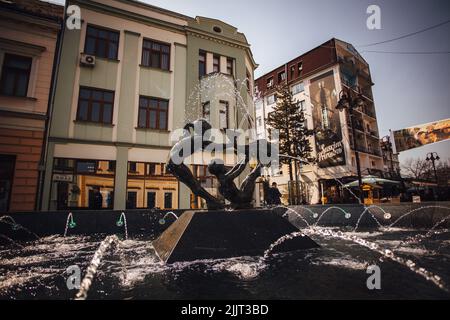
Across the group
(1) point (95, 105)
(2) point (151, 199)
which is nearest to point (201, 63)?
(1) point (95, 105)

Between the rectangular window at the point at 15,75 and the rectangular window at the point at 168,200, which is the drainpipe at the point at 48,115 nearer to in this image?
the rectangular window at the point at 15,75

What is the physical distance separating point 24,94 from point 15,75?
1090 millimetres

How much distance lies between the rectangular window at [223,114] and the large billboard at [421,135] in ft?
84.0

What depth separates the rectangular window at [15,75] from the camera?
11.9m

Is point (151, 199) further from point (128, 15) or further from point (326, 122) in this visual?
point (326, 122)

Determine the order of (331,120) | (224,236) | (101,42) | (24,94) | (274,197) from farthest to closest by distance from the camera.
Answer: (331,120)
(101,42)
(24,94)
(274,197)
(224,236)

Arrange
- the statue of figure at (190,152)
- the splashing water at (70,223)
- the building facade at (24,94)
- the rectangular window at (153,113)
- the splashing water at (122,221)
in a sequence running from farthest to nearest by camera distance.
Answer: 1. the rectangular window at (153,113)
2. the building facade at (24,94)
3. the splashing water at (122,221)
4. the splashing water at (70,223)
5. the statue of figure at (190,152)

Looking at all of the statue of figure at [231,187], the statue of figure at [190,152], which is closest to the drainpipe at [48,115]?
the statue of figure at [190,152]

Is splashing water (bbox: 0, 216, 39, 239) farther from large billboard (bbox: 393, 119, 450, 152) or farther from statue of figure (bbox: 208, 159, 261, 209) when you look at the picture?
large billboard (bbox: 393, 119, 450, 152)

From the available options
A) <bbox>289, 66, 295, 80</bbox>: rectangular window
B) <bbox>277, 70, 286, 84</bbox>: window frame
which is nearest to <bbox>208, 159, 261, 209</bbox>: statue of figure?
<bbox>289, 66, 295, 80</bbox>: rectangular window

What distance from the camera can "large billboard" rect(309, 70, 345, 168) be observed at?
26875 millimetres

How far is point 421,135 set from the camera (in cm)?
2888

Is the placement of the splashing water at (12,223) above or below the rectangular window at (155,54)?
below
